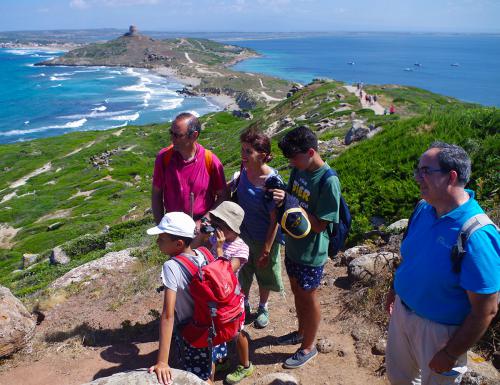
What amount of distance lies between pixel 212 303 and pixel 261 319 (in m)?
2.10

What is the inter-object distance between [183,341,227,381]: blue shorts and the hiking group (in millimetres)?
11

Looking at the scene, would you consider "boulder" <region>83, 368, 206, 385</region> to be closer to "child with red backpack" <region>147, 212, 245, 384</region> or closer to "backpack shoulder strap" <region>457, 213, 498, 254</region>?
"child with red backpack" <region>147, 212, 245, 384</region>

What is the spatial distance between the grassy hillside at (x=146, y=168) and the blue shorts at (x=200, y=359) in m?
4.48

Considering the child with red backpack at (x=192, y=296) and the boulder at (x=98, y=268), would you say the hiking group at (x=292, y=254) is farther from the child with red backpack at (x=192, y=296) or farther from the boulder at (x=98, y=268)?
the boulder at (x=98, y=268)

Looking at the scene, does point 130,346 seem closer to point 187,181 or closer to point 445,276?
point 187,181

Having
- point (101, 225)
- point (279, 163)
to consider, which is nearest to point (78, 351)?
point (279, 163)

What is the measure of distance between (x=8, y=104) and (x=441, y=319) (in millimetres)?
98725

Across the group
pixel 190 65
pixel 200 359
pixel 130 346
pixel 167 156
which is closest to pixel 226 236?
pixel 200 359

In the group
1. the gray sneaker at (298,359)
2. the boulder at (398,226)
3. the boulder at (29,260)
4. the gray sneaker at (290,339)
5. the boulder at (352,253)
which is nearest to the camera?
the gray sneaker at (298,359)

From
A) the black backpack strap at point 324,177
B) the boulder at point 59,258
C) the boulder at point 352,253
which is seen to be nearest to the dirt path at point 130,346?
the boulder at point 352,253

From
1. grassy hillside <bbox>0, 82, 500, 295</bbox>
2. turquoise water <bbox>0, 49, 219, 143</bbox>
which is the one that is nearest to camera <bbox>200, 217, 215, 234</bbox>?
grassy hillside <bbox>0, 82, 500, 295</bbox>

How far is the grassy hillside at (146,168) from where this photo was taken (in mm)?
8664

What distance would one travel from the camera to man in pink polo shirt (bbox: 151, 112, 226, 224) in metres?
5.00

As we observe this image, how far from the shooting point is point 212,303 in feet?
11.9
